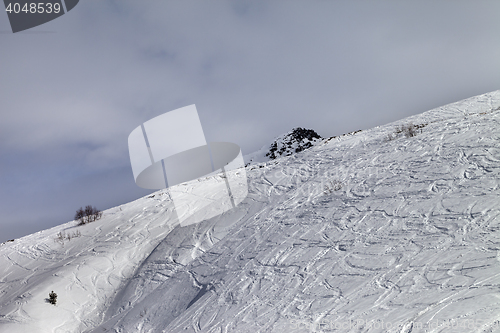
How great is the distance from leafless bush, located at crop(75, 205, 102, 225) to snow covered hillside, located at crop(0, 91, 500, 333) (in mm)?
1322

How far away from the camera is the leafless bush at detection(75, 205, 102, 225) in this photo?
13.7 meters

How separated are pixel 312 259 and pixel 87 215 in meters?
12.3

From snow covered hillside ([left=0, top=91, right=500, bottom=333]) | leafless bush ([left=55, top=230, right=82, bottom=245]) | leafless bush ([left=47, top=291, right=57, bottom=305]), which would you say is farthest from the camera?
leafless bush ([left=55, top=230, right=82, bottom=245])

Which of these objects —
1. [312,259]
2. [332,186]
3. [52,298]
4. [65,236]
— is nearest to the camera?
[312,259]

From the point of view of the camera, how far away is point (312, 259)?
250 inches

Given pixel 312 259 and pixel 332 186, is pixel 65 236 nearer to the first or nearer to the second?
pixel 312 259

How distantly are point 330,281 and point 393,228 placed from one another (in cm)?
202

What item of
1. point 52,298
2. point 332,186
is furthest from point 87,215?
point 332,186

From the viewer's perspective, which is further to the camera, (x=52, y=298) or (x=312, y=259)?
(x=52, y=298)

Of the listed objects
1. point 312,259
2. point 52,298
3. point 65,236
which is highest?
point 312,259

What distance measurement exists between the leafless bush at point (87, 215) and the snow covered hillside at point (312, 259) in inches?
52.0

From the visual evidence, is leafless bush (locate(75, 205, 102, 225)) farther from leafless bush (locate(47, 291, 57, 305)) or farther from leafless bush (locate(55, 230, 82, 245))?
leafless bush (locate(47, 291, 57, 305))

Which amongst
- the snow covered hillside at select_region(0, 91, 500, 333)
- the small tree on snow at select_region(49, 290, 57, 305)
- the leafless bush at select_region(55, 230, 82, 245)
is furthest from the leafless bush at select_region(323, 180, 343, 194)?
the leafless bush at select_region(55, 230, 82, 245)

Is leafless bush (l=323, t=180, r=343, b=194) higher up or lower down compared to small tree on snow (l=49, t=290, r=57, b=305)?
higher up
